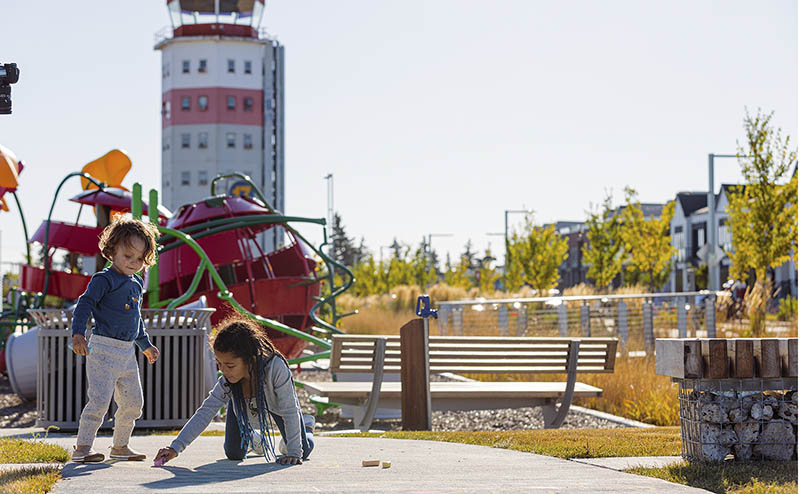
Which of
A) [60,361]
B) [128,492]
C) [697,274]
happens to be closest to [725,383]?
[128,492]

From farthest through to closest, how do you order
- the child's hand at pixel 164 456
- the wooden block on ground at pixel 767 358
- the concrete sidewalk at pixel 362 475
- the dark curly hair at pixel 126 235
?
the wooden block on ground at pixel 767 358 → the dark curly hair at pixel 126 235 → the child's hand at pixel 164 456 → the concrete sidewalk at pixel 362 475

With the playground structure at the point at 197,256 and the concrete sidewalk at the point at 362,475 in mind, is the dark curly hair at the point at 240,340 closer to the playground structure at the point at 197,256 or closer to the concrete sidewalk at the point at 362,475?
the concrete sidewalk at the point at 362,475

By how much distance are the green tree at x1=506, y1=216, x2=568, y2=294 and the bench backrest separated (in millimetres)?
32475

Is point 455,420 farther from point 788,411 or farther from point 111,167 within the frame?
point 788,411

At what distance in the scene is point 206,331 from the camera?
8.85m

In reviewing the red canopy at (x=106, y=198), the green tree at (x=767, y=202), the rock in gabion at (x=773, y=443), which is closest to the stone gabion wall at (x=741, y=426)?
the rock in gabion at (x=773, y=443)

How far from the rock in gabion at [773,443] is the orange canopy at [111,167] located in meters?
10.8

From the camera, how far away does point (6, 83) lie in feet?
20.9

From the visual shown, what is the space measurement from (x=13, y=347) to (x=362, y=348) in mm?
5024

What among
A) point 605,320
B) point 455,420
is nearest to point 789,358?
point 455,420

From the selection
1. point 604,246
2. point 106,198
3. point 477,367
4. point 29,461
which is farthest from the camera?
point 604,246

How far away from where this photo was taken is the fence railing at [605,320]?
19.0 metres

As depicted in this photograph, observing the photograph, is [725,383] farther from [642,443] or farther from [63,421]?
[63,421]

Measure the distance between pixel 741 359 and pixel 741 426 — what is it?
1.21 feet
